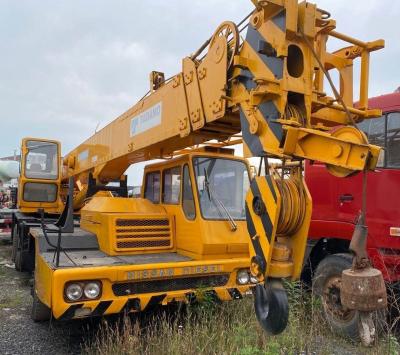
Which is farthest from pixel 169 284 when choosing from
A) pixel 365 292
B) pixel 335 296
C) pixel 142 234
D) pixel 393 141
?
pixel 393 141

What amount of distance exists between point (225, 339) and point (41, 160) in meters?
6.85

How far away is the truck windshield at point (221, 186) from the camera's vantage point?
4621mm

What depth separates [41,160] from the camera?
9.12 metres

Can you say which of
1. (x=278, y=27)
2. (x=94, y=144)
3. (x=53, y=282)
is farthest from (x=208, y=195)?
(x=94, y=144)

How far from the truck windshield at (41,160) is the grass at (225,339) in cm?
543

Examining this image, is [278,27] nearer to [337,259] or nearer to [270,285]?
[270,285]

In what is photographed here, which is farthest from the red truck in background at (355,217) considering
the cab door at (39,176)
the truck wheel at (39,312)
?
the cab door at (39,176)

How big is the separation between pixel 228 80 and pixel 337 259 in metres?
2.62

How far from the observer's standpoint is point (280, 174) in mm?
2848

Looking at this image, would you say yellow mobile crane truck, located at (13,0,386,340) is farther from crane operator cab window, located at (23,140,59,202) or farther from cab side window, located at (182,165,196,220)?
crane operator cab window, located at (23,140,59,202)

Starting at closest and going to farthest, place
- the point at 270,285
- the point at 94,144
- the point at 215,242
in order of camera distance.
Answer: the point at 270,285 → the point at 215,242 → the point at 94,144

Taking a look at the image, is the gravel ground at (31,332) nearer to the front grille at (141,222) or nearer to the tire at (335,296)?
the front grille at (141,222)

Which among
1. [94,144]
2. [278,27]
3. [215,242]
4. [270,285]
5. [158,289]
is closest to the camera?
[270,285]

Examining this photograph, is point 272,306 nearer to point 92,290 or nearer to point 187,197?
point 92,290
